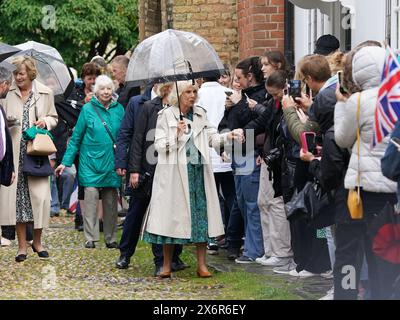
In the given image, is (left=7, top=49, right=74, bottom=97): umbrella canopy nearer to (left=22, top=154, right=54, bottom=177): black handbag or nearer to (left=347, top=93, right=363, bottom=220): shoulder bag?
(left=22, top=154, right=54, bottom=177): black handbag

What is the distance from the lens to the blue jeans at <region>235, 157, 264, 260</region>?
1212 cm

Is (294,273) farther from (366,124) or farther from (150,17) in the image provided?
(150,17)

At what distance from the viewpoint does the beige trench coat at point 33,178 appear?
12.7 metres

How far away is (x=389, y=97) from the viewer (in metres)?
7.59

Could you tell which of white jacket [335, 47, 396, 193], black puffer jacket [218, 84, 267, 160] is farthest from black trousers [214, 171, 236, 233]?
white jacket [335, 47, 396, 193]

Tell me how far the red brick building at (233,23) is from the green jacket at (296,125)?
20.4 feet

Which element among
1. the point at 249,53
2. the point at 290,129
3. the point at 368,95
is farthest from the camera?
the point at 249,53

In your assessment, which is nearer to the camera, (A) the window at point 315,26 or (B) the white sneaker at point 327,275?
(B) the white sneaker at point 327,275

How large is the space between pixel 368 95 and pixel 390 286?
→ 130cm

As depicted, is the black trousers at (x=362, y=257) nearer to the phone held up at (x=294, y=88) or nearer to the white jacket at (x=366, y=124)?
the white jacket at (x=366, y=124)

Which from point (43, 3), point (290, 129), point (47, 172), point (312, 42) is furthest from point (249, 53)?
point (43, 3)

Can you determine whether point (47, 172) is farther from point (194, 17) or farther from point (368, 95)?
point (194, 17)

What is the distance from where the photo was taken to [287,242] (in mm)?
11789

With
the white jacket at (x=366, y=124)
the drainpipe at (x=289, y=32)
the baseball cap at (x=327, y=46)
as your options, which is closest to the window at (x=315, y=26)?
the drainpipe at (x=289, y=32)
